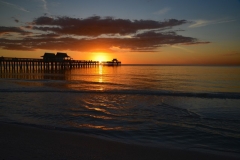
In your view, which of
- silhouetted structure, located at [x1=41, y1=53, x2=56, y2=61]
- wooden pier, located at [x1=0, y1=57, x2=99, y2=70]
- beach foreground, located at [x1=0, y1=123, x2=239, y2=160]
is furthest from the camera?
silhouetted structure, located at [x1=41, y1=53, x2=56, y2=61]

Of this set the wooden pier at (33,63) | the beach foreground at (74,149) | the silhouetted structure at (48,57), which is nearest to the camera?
the beach foreground at (74,149)

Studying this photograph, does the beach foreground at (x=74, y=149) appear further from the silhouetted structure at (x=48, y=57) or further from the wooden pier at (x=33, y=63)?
the silhouetted structure at (x=48, y=57)

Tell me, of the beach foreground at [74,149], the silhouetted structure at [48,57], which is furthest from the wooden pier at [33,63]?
the beach foreground at [74,149]

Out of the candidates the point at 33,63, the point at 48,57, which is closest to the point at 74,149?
the point at 33,63

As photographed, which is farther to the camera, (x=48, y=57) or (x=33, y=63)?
(x=48, y=57)

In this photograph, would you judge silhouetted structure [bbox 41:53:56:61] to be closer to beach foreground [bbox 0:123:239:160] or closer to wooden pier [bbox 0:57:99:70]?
wooden pier [bbox 0:57:99:70]

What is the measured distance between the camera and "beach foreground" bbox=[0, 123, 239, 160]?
11.5 ft

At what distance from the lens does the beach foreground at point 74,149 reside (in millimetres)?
3496

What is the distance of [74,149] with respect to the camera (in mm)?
3797

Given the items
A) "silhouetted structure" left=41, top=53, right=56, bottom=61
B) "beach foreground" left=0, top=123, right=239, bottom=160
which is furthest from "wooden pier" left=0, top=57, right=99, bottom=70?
"beach foreground" left=0, top=123, right=239, bottom=160

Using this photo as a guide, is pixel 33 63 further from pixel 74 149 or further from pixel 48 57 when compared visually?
pixel 74 149

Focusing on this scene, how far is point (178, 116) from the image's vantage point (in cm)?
718

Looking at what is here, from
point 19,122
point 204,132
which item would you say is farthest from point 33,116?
point 204,132

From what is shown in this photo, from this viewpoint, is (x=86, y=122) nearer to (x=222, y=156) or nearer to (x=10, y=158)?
(x=10, y=158)
